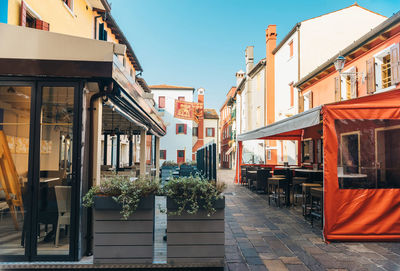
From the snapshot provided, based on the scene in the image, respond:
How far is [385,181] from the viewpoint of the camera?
5395 millimetres

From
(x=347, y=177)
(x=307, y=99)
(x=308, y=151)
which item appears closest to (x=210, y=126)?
(x=307, y=99)

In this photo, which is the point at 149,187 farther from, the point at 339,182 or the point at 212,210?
the point at 339,182

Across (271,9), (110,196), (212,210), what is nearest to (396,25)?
(271,9)

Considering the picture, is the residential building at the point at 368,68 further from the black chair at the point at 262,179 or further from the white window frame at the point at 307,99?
the black chair at the point at 262,179

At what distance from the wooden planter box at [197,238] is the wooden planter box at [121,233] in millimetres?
258

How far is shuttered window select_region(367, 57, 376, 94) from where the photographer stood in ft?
33.4

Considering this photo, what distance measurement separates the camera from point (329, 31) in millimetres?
16016

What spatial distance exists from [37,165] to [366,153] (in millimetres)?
6807

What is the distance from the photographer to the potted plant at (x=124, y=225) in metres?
3.50

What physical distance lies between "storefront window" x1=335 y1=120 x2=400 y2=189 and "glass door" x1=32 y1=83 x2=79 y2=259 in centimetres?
416

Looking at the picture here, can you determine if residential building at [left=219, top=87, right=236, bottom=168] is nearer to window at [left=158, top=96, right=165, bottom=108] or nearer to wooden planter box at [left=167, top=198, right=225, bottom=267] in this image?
window at [left=158, top=96, right=165, bottom=108]

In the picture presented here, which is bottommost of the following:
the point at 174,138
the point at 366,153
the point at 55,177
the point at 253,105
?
the point at 55,177

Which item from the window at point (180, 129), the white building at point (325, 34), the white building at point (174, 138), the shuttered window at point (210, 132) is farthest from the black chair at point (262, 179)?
the shuttered window at point (210, 132)

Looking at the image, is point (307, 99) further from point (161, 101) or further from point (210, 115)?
point (210, 115)
